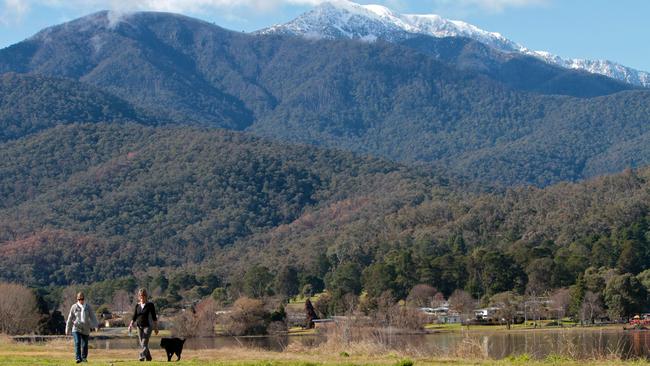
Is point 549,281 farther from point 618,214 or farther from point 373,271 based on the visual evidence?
point 618,214

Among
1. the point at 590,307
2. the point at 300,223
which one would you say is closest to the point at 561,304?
the point at 590,307

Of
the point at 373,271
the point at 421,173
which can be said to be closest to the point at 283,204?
the point at 421,173

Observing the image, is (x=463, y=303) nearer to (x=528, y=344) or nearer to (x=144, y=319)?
(x=528, y=344)

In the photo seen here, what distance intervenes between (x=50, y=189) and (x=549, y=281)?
115m

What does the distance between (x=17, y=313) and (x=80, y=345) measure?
42.7 metres

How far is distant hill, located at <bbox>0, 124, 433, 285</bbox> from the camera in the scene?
140 meters

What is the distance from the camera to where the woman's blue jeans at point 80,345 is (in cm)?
2320

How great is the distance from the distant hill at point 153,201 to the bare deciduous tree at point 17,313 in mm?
61204

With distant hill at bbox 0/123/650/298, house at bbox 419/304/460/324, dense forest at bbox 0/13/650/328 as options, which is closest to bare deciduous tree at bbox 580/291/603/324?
dense forest at bbox 0/13/650/328

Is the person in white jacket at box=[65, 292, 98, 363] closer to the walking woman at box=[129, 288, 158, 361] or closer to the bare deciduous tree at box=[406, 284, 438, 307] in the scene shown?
the walking woman at box=[129, 288, 158, 361]

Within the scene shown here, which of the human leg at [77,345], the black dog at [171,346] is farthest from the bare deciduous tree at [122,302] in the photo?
the human leg at [77,345]

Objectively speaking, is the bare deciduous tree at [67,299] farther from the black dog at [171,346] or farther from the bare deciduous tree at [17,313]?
the black dog at [171,346]

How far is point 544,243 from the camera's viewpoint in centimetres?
10981

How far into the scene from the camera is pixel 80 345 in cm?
2345
